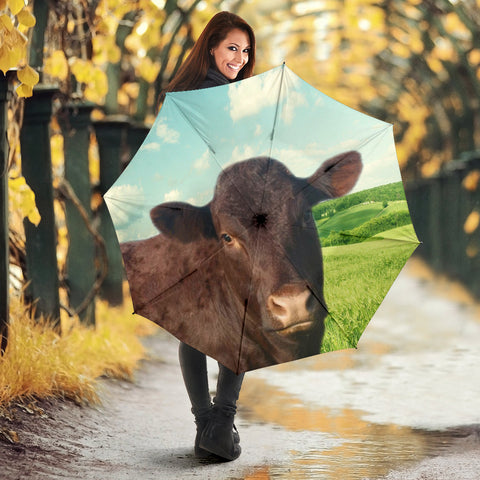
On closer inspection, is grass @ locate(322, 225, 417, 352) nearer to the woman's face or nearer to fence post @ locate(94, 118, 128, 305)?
the woman's face

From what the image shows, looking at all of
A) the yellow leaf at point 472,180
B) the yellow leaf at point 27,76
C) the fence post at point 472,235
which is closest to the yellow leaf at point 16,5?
the yellow leaf at point 27,76

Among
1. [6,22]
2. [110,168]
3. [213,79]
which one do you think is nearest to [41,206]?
[6,22]

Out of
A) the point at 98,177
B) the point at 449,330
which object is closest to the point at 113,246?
the point at 98,177

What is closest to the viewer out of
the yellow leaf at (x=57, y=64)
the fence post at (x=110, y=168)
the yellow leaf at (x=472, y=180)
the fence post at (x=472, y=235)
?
the yellow leaf at (x=57, y=64)

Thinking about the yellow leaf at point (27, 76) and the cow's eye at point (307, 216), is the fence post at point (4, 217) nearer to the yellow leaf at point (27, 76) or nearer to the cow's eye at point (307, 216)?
the yellow leaf at point (27, 76)

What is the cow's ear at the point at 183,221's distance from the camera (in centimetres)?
378

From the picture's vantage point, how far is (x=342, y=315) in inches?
151

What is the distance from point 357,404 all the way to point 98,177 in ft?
13.9

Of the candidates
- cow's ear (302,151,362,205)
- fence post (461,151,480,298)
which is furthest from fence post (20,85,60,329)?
fence post (461,151,480,298)

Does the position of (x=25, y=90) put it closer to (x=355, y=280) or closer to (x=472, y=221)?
(x=355, y=280)

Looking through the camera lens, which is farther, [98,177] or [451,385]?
[98,177]

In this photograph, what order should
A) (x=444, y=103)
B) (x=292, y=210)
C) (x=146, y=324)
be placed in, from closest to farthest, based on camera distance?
1. (x=292, y=210)
2. (x=146, y=324)
3. (x=444, y=103)

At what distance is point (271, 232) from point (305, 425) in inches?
69.1

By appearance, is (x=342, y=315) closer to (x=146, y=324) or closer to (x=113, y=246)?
(x=146, y=324)
